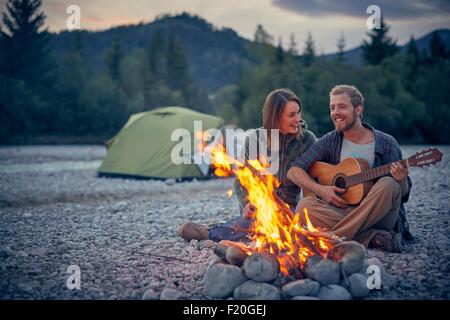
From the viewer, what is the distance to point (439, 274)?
13.6ft

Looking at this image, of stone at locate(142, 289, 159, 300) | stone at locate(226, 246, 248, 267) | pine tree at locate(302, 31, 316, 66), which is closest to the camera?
stone at locate(142, 289, 159, 300)

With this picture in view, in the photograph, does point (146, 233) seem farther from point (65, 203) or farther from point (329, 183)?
point (65, 203)

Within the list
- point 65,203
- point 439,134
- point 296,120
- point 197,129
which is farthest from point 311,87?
point 296,120

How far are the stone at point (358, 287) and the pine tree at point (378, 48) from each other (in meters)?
49.3

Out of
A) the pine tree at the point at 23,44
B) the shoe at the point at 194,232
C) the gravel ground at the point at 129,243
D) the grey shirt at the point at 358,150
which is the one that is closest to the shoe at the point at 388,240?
the gravel ground at the point at 129,243

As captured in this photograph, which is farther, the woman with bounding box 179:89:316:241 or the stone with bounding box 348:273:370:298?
the woman with bounding box 179:89:316:241

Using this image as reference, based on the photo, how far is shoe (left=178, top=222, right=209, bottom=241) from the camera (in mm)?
5648

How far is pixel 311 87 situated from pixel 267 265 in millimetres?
36046

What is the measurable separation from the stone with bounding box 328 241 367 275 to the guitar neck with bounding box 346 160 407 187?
100 centimetres

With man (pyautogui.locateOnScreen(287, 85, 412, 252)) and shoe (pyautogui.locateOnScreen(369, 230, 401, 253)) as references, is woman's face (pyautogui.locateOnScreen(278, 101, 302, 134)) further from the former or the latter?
shoe (pyautogui.locateOnScreen(369, 230, 401, 253))

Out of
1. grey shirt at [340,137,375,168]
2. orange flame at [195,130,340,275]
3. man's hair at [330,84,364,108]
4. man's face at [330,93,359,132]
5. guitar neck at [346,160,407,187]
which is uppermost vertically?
man's hair at [330,84,364,108]

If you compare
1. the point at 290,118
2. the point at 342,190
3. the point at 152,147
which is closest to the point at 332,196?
the point at 342,190

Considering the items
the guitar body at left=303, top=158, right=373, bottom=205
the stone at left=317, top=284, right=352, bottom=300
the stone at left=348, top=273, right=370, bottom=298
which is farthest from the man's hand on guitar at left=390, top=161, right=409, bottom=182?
the stone at left=317, top=284, right=352, bottom=300

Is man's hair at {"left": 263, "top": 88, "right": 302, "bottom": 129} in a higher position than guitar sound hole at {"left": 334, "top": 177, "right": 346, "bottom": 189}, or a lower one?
higher
